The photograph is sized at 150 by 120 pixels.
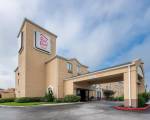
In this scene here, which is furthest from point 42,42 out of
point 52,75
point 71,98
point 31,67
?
point 71,98

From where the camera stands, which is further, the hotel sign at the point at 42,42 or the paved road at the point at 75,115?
the hotel sign at the point at 42,42

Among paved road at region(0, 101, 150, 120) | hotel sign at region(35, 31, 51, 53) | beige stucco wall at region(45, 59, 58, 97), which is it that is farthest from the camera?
hotel sign at region(35, 31, 51, 53)

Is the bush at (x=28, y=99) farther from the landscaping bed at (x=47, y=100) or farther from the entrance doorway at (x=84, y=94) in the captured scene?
the entrance doorway at (x=84, y=94)

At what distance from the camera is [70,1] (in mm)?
14000

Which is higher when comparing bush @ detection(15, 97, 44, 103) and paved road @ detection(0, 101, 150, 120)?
paved road @ detection(0, 101, 150, 120)

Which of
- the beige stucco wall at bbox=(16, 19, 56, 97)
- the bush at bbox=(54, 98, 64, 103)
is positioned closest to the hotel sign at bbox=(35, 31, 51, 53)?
the beige stucco wall at bbox=(16, 19, 56, 97)

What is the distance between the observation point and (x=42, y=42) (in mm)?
32219

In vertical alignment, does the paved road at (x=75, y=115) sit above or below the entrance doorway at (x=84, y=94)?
above

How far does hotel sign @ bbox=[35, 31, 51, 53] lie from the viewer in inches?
1221

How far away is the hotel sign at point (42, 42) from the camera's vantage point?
31.0m

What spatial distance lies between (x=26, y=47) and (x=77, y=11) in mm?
15637

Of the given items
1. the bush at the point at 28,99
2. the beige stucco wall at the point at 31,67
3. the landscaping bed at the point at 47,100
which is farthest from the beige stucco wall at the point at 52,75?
the bush at the point at 28,99

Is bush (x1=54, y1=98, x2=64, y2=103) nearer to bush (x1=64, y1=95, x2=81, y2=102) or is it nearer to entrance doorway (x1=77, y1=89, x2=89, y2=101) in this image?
bush (x1=64, y1=95, x2=81, y2=102)

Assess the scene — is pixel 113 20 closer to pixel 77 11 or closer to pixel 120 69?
pixel 77 11
